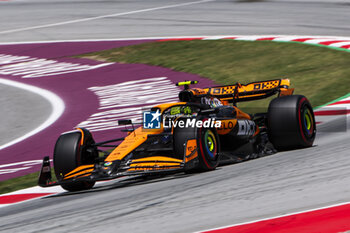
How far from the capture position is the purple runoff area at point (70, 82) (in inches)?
438

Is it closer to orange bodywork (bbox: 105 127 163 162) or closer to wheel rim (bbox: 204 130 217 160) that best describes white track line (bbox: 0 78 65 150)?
orange bodywork (bbox: 105 127 163 162)

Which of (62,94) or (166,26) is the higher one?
(166,26)

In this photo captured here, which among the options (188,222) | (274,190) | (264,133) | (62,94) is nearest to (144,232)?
(188,222)

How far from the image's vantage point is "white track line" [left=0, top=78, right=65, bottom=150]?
480 inches

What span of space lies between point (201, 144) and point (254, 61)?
30.8 feet

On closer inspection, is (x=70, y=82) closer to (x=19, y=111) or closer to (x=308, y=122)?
(x=19, y=111)

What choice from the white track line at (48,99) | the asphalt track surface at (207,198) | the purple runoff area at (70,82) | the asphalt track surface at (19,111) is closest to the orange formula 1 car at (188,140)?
the asphalt track surface at (207,198)

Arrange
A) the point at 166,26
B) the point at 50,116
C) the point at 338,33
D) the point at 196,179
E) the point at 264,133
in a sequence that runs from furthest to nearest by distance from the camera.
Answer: the point at 166,26
the point at 338,33
the point at 50,116
the point at 264,133
the point at 196,179

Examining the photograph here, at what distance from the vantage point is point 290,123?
842cm

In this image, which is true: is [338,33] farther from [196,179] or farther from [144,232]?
[144,232]

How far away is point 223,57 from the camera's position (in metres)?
17.5

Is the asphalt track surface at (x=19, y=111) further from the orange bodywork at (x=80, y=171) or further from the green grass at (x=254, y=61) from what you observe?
the orange bodywork at (x=80, y=171)

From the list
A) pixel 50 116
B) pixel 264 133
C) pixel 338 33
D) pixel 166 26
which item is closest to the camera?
pixel 264 133

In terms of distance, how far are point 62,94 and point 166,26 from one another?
7.93 meters
